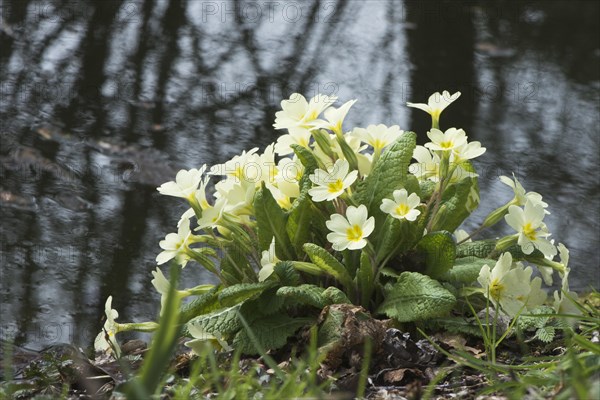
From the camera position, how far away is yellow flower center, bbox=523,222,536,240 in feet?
9.32

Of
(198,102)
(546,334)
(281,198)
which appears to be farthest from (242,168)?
(198,102)

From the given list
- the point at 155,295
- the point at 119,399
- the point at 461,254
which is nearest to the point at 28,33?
the point at 155,295

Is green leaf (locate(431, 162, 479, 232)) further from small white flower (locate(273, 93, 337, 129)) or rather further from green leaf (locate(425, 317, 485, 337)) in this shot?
small white flower (locate(273, 93, 337, 129))

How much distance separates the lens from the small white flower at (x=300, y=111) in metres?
2.96

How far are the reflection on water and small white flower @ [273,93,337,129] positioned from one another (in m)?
1.29

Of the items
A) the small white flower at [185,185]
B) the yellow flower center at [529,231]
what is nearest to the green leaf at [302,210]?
the small white flower at [185,185]

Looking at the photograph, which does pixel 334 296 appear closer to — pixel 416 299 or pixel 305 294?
pixel 305 294

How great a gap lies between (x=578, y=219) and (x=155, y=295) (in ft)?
7.41

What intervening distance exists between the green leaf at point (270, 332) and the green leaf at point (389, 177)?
43 centimetres

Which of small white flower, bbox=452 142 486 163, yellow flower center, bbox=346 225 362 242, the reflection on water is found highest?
small white flower, bbox=452 142 486 163

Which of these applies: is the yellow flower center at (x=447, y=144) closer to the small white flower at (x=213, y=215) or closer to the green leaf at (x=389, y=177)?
the green leaf at (x=389, y=177)

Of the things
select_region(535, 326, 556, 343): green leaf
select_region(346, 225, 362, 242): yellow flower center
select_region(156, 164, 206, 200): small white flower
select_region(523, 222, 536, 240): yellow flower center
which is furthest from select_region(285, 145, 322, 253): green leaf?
select_region(535, 326, 556, 343): green leaf

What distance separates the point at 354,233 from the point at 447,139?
423mm

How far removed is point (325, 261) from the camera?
282 cm
